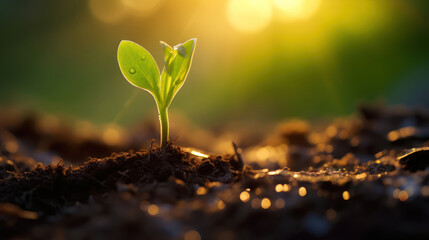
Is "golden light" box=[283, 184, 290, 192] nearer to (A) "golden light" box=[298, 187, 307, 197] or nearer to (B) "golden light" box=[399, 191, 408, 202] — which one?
(A) "golden light" box=[298, 187, 307, 197]

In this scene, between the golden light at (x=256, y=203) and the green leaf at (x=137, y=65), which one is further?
the green leaf at (x=137, y=65)

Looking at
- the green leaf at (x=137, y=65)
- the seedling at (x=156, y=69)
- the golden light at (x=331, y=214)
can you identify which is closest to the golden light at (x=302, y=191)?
the golden light at (x=331, y=214)

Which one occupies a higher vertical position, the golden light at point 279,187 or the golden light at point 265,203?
the golden light at point 279,187

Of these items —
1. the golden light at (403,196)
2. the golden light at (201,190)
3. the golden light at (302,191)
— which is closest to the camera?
the golden light at (403,196)

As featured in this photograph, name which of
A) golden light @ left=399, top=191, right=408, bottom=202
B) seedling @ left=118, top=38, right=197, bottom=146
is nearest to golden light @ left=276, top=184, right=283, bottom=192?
golden light @ left=399, top=191, right=408, bottom=202

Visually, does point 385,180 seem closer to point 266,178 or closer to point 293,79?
point 266,178

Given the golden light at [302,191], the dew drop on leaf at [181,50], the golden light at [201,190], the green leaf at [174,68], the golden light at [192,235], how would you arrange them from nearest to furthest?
the golden light at [192,235]
the golden light at [302,191]
the golden light at [201,190]
the dew drop on leaf at [181,50]
the green leaf at [174,68]

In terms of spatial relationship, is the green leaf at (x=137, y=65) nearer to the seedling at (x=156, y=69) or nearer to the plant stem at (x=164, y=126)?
the seedling at (x=156, y=69)
